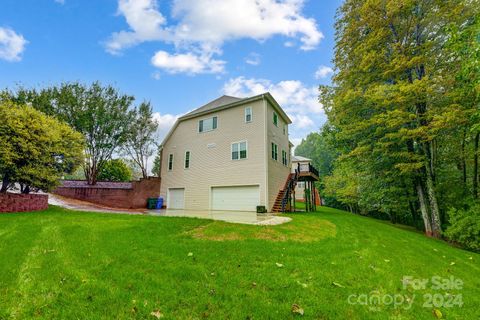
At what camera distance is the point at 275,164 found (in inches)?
630

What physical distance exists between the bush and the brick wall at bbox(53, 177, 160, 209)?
19.4 m

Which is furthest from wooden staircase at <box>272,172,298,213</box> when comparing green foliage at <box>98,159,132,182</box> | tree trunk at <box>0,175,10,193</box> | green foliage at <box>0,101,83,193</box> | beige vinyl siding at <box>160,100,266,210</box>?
green foliage at <box>98,159,132,182</box>

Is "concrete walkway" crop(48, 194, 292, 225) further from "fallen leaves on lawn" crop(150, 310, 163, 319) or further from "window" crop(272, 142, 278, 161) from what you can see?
"fallen leaves on lawn" crop(150, 310, 163, 319)

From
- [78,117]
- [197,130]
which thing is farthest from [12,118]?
[197,130]

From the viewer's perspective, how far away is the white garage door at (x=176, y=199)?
17.8 metres

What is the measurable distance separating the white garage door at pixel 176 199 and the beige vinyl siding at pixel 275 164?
24.1 ft

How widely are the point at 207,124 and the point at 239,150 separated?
384 centimetres

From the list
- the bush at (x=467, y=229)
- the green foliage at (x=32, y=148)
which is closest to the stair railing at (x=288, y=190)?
the bush at (x=467, y=229)

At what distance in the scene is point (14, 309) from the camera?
2.66m

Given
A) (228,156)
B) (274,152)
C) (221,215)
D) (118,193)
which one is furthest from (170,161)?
(221,215)

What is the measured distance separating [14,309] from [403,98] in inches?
554

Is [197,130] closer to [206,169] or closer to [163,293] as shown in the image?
[206,169]

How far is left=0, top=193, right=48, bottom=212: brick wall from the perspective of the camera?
1000 centimetres

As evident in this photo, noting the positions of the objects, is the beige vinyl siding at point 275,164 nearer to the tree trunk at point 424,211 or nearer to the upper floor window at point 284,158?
the upper floor window at point 284,158
